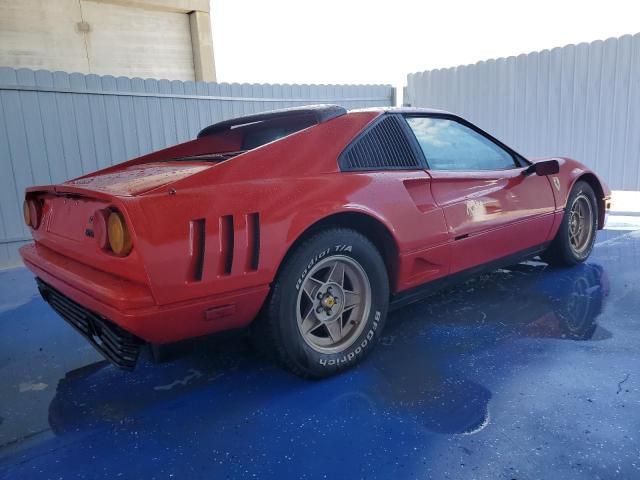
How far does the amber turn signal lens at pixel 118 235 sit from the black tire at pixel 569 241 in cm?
304

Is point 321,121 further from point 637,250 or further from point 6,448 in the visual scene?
point 637,250

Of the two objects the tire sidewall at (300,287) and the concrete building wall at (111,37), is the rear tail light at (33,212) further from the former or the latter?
the concrete building wall at (111,37)

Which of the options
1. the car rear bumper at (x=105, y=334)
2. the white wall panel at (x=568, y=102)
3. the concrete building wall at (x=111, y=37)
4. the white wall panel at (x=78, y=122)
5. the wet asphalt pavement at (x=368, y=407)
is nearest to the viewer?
the wet asphalt pavement at (x=368, y=407)

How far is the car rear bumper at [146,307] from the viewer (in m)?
1.56

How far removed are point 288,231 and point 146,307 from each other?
0.60 m

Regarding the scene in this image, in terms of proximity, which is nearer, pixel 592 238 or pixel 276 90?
pixel 592 238

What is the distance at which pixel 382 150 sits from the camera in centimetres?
230

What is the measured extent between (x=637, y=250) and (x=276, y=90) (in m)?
4.97

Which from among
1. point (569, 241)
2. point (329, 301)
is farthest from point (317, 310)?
point (569, 241)

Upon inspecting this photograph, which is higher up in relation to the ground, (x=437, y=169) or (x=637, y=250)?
(x=437, y=169)

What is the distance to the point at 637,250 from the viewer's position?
164 inches

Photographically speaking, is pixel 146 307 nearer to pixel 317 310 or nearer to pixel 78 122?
pixel 317 310

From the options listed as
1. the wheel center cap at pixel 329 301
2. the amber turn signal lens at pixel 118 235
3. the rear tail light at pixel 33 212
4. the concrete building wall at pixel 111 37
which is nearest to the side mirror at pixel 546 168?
the wheel center cap at pixel 329 301

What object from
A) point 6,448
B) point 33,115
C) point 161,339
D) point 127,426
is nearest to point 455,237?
point 161,339
